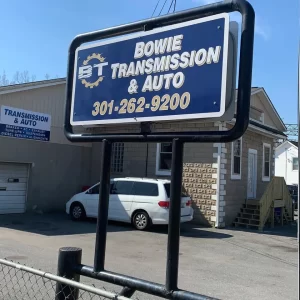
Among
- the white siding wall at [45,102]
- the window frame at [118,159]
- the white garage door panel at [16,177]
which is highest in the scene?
the white siding wall at [45,102]

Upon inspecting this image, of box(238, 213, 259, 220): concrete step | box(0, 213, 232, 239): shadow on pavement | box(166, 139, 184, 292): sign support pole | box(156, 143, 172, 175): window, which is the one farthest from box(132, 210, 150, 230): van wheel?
box(166, 139, 184, 292): sign support pole

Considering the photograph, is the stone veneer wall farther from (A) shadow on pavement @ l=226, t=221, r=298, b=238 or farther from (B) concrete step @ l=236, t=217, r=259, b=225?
(B) concrete step @ l=236, t=217, r=259, b=225

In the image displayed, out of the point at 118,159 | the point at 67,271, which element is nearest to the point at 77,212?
the point at 118,159

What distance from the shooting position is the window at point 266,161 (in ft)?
70.4

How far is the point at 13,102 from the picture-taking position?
1733 cm

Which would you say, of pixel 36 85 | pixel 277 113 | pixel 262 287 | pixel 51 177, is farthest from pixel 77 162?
pixel 262 287

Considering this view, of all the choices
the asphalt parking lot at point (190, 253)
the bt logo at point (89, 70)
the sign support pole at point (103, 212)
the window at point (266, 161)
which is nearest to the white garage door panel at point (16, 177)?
the asphalt parking lot at point (190, 253)

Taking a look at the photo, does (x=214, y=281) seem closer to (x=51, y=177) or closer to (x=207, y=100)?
(x=207, y=100)

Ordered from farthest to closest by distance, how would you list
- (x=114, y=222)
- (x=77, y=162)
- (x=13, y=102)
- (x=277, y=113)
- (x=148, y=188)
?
1. (x=277, y=113)
2. (x=77, y=162)
3. (x=13, y=102)
4. (x=114, y=222)
5. (x=148, y=188)

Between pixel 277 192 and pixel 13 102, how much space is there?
40.9ft

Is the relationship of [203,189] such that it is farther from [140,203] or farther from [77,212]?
[77,212]

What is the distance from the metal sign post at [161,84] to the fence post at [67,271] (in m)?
0.05

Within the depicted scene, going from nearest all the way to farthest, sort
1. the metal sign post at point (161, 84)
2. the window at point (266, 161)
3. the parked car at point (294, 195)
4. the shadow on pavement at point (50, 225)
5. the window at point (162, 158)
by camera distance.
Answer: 1. the metal sign post at point (161, 84)
2. the shadow on pavement at point (50, 225)
3. the window at point (162, 158)
4. the window at point (266, 161)
5. the parked car at point (294, 195)

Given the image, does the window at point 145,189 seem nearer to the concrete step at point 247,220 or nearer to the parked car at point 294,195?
the concrete step at point 247,220
